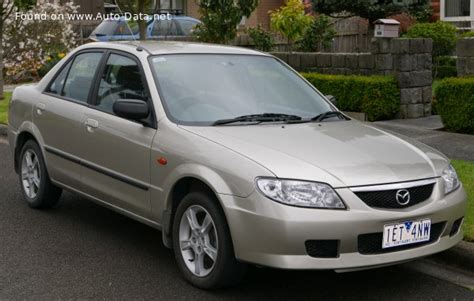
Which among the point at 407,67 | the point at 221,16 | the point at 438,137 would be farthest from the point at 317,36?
the point at 438,137

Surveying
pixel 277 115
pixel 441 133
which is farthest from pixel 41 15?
pixel 277 115

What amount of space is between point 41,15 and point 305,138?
16376 millimetres

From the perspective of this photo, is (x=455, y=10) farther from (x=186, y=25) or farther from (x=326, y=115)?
(x=326, y=115)

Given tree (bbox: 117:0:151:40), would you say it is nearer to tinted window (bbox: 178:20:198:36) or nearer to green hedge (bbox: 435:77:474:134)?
green hedge (bbox: 435:77:474:134)

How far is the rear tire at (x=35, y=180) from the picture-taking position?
22.7ft

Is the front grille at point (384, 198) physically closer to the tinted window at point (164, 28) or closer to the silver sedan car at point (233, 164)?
the silver sedan car at point (233, 164)

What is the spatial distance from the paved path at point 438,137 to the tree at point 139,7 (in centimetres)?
422

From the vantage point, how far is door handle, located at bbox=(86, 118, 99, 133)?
6.00 m

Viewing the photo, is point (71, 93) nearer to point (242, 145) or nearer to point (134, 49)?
point (134, 49)

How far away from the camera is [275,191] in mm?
4484

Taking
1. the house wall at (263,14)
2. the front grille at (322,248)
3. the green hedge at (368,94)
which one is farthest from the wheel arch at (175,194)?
the house wall at (263,14)

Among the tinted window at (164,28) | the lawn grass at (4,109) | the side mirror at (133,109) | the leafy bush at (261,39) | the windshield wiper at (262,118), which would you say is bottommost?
the lawn grass at (4,109)

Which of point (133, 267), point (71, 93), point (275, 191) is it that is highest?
point (71, 93)

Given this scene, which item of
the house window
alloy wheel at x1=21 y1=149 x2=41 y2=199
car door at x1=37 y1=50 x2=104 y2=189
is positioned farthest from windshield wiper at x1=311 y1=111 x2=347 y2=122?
the house window
